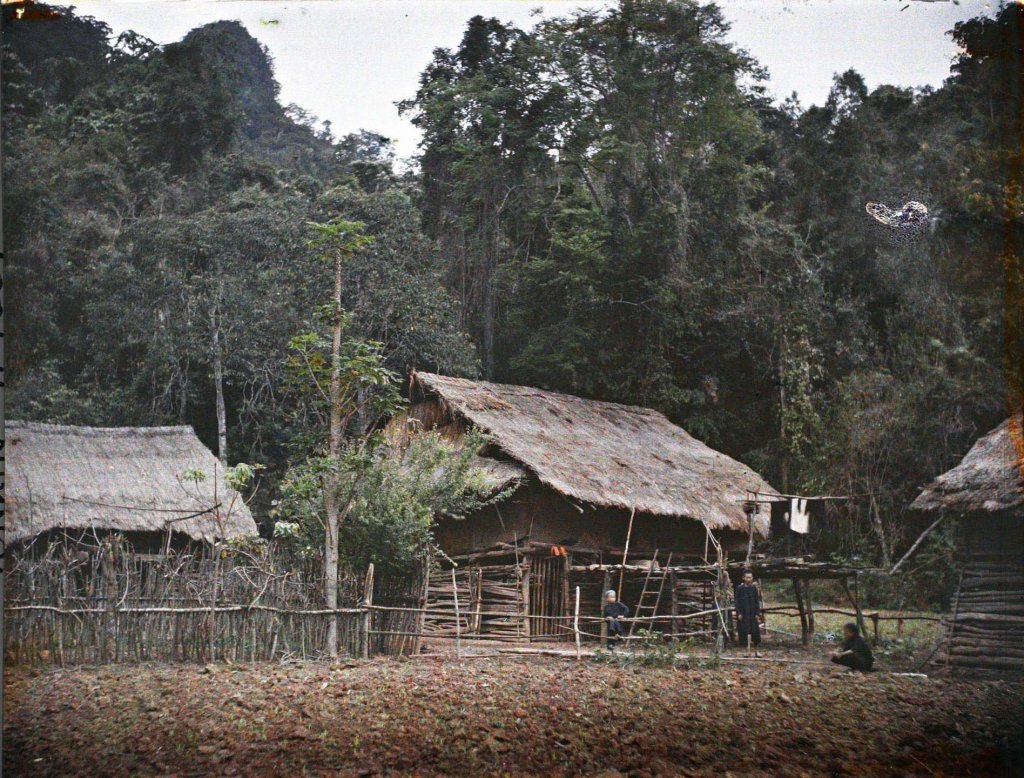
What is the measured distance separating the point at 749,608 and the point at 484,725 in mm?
4055

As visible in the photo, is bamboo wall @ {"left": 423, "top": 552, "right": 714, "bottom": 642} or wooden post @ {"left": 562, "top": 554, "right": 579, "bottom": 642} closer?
bamboo wall @ {"left": 423, "top": 552, "right": 714, "bottom": 642}

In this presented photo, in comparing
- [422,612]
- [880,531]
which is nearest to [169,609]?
[422,612]

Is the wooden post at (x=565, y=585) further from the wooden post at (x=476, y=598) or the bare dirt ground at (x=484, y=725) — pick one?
the bare dirt ground at (x=484, y=725)

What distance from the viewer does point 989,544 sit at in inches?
262

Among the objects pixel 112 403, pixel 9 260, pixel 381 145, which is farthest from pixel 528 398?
pixel 9 260

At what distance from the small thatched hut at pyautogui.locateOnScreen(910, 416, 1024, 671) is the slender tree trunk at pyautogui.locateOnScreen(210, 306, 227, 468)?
4797 millimetres

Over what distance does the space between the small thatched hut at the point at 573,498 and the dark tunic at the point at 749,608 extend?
0.53 meters

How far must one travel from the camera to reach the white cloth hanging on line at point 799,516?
8.08 m

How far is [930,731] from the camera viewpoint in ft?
18.1

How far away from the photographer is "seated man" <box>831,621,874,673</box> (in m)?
6.71

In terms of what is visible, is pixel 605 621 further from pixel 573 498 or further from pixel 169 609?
pixel 169 609

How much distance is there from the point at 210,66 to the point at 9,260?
→ 5.94 ft

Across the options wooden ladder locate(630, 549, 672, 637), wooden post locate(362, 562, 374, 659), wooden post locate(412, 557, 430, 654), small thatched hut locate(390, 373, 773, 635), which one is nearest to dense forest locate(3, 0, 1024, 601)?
wooden post locate(362, 562, 374, 659)

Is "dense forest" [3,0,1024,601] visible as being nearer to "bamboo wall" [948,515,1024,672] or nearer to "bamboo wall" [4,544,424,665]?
"bamboo wall" [948,515,1024,672]
